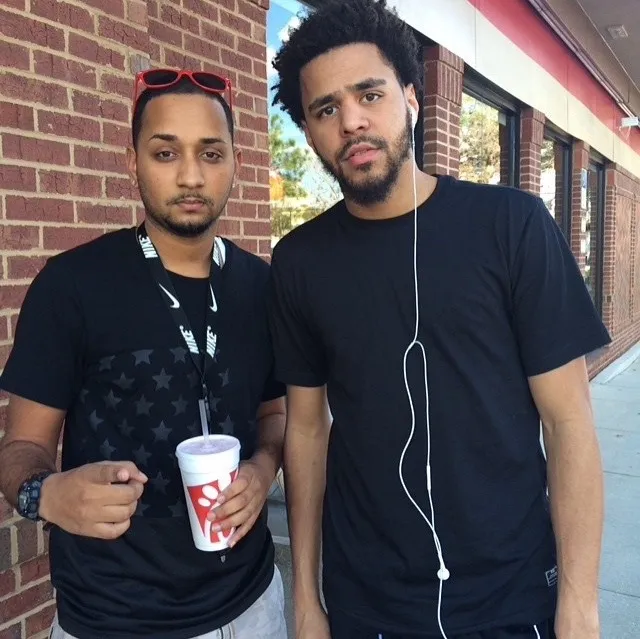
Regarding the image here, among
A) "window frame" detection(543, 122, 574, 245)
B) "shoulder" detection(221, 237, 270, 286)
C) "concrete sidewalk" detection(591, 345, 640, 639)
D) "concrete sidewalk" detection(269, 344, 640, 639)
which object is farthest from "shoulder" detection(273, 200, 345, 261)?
"window frame" detection(543, 122, 574, 245)

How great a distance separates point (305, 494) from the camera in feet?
6.28

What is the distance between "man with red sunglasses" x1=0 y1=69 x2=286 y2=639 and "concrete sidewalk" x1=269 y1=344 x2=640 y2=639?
6.22ft

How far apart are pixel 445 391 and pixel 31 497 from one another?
3.20 feet

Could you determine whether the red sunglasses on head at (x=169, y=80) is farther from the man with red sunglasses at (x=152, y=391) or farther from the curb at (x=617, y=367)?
the curb at (x=617, y=367)

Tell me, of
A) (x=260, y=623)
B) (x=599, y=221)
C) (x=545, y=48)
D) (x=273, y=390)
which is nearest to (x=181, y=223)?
(x=273, y=390)

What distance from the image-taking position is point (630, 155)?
45.2 feet

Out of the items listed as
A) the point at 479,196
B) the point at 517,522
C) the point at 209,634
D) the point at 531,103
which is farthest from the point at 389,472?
the point at 531,103

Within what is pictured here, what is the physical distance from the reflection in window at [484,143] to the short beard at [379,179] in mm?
5258

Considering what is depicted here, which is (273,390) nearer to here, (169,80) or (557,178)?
(169,80)

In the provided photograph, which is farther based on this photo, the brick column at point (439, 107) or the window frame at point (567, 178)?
the window frame at point (567, 178)

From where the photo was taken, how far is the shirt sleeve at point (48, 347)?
1599 millimetres

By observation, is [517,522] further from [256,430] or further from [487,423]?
[256,430]

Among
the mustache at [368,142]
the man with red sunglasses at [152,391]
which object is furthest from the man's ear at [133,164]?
the mustache at [368,142]

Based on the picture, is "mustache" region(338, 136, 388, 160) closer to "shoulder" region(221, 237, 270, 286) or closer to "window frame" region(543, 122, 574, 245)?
"shoulder" region(221, 237, 270, 286)
